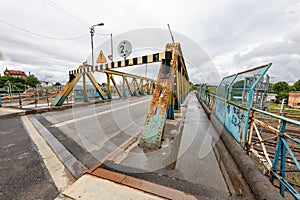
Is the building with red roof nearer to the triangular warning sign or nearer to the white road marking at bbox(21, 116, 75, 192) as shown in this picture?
the triangular warning sign

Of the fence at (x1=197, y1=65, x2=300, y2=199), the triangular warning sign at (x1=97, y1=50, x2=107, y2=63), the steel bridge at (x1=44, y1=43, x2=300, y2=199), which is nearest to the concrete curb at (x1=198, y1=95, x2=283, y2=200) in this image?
the steel bridge at (x1=44, y1=43, x2=300, y2=199)

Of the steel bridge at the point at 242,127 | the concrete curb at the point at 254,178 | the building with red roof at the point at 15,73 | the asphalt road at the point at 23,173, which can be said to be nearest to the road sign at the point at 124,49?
the steel bridge at the point at 242,127

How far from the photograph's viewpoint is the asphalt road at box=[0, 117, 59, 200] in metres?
1.69

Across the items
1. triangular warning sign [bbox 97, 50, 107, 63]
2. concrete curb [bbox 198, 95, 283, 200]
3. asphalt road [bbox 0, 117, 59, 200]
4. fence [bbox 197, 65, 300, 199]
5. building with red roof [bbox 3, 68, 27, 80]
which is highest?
building with red roof [bbox 3, 68, 27, 80]

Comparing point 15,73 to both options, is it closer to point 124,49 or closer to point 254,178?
point 124,49

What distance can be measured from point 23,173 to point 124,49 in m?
4.14

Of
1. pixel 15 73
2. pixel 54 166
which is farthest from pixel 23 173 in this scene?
pixel 15 73

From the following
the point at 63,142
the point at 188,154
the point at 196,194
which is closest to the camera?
the point at 196,194

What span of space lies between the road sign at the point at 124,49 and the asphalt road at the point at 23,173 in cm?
367

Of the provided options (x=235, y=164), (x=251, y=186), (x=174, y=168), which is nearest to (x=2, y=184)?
(x=174, y=168)

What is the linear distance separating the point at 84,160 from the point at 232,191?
2.56 metres

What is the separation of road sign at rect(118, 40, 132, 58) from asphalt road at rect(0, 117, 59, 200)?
12.0ft

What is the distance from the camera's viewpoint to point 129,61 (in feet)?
14.0

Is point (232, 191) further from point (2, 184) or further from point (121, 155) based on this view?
point (2, 184)
